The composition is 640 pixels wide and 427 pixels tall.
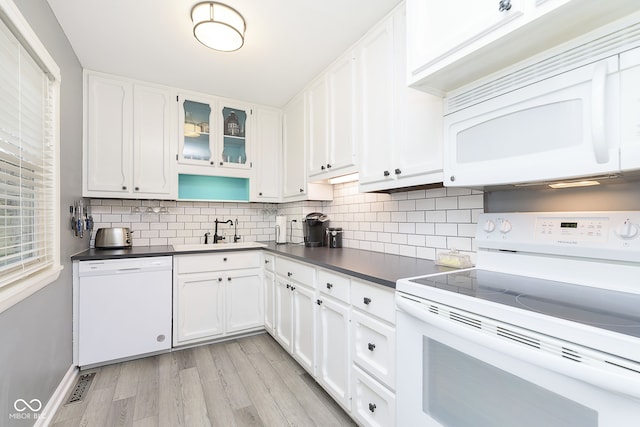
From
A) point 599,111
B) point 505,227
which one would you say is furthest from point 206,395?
point 599,111

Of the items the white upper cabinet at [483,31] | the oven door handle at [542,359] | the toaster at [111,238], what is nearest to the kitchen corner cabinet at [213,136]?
the toaster at [111,238]

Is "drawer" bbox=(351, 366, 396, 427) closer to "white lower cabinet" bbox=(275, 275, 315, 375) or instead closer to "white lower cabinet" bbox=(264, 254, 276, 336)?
"white lower cabinet" bbox=(275, 275, 315, 375)

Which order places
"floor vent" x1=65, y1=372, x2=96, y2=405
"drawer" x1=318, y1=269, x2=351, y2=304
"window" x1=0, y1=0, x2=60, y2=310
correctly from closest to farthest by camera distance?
"window" x1=0, y1=0, x2=60, y2=310 < "drawer" x1=318, y1=269, x2=351, y2=304 < "floor vent" x1=65, y1=372, x2=96, y2=405

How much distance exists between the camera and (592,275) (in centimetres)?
104

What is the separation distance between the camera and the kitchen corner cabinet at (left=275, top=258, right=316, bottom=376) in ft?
6.45

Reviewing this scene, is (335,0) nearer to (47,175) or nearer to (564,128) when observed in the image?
(564,128)

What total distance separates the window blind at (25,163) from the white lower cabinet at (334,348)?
4.90 feet

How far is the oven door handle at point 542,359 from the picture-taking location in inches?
23.8

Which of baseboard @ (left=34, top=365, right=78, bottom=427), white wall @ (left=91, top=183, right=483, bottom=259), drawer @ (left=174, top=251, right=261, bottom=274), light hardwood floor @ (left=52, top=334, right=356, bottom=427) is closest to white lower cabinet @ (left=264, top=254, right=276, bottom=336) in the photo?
drawer @ (left=174, top=251, right=261, bottom=274)

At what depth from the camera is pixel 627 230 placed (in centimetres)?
97

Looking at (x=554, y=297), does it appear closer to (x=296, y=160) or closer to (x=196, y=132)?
(x=296, y=160)

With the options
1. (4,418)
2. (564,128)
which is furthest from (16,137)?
(564,128)

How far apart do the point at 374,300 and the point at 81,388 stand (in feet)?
6.89

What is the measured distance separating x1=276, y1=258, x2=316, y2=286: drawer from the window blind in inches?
57.3
